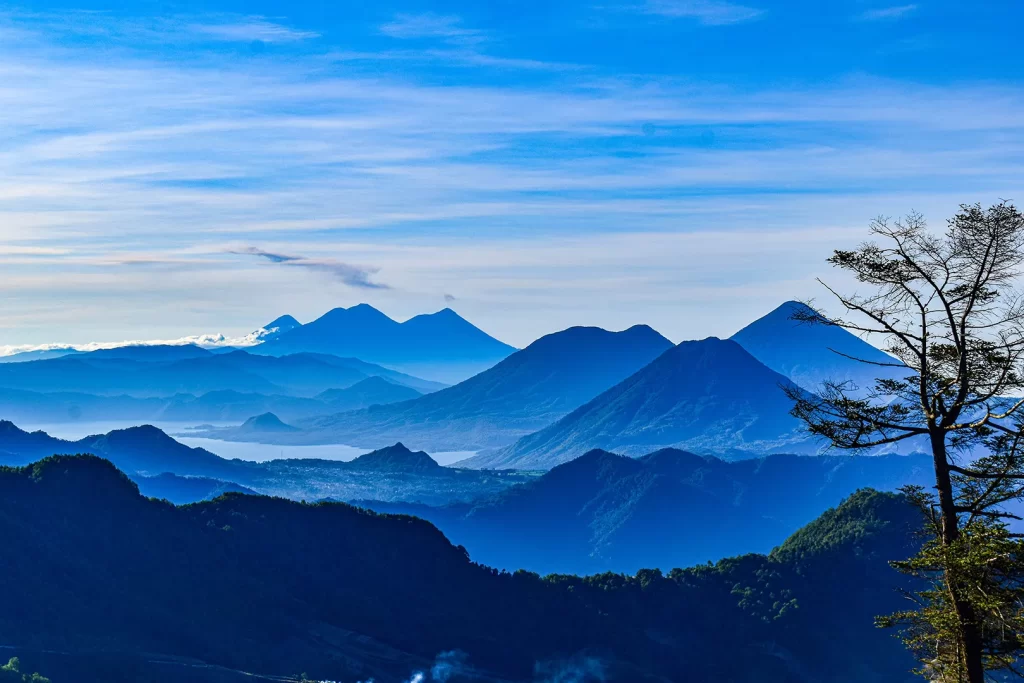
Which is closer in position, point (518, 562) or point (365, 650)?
point (365, 650)

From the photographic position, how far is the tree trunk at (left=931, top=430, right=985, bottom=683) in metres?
17.8

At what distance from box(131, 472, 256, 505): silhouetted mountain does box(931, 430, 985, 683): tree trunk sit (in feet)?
571

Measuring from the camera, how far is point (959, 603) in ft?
58.8

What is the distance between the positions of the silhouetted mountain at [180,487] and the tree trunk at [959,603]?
174 m

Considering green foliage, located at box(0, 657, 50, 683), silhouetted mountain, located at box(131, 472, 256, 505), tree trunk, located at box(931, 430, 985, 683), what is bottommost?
green foliage, located at box(0, 657, 50, 683)

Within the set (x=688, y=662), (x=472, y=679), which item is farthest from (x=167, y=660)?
(x=688, y=662)

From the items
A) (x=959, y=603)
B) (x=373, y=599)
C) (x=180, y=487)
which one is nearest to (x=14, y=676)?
(x=373, y=599)

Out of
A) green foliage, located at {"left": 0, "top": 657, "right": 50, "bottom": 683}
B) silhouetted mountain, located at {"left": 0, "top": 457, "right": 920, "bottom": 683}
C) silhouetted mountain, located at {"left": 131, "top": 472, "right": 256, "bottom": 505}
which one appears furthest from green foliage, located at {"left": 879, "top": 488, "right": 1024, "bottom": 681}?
silhouetted mountain, located at {"left": 131, "top": 472, "right": 256, "bottom": 505}

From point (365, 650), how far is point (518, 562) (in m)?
113

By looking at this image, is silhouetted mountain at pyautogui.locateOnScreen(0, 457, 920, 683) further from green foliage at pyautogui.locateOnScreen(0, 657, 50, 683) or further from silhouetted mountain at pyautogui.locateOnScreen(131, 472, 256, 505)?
silhouetted mountain at pyautogui.locateOnScreen(131, 472, 256, 505)

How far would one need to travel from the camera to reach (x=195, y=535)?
9275 centimetres

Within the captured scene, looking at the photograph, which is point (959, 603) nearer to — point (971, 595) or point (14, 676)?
point (971, 595)

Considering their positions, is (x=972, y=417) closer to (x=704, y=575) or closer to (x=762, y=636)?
(x=762, y=636)

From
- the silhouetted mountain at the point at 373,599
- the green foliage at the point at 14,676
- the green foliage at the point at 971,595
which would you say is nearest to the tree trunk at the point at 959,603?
the green foliage at the point at 971,595
